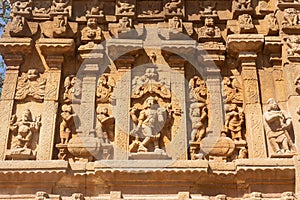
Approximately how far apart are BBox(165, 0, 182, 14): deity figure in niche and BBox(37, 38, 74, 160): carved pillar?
6.84 ft

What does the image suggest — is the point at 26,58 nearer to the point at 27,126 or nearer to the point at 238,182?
the point at 27,126

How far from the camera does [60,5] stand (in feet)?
28.7

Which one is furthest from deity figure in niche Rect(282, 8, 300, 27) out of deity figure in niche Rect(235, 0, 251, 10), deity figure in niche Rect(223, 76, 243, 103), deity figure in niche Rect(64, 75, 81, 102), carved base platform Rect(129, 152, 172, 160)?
deity figure in niche Rect(64, 75, 81, 102)

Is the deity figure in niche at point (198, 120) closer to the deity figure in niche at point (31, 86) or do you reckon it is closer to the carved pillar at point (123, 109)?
the carved pillar at point (123, 109)

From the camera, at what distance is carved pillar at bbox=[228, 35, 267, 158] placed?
743 centimetres

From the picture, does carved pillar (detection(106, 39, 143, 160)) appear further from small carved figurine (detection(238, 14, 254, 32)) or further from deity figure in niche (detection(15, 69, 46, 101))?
small carved figurine (detection(238, 14, 254, 32))

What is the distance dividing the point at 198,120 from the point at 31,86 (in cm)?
316

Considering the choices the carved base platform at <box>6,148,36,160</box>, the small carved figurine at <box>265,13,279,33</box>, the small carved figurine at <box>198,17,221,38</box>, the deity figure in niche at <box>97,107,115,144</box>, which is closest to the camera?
the carved base platform at <box>6,148,36,160</box>

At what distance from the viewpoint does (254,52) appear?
8.30 metres

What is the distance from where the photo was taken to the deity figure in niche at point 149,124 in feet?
24.7

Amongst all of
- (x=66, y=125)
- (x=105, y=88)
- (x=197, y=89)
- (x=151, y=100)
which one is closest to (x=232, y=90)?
(x=197, y=89)

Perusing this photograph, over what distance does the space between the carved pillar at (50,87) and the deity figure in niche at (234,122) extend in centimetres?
310

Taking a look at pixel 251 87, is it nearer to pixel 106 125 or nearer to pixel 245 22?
pixel 245 22

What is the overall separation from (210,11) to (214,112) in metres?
2.26
